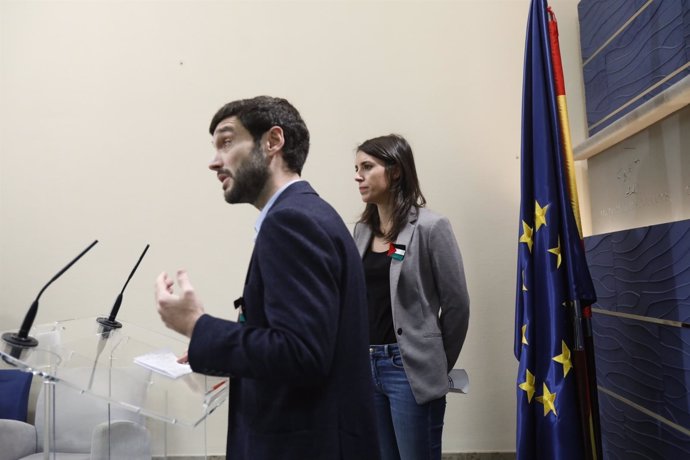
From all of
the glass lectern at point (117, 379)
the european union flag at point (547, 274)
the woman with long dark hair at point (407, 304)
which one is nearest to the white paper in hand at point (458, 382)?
the woman with long dark hair at point (407, 304)

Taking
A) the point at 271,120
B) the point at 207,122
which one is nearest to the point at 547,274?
the point at 271,120

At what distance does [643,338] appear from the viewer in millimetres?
1908

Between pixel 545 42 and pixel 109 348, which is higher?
pixel 545 42

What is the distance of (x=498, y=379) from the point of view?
275 centimetres

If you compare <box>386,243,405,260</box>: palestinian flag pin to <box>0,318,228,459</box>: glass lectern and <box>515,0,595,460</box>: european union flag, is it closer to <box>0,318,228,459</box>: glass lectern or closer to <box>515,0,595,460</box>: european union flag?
<box>515,0,595,460</box>: european union flag

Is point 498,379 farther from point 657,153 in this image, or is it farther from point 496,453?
point 657,153

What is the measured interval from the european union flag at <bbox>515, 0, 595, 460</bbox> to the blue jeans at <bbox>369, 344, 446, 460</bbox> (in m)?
0.36

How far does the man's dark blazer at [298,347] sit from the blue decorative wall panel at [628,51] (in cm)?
154

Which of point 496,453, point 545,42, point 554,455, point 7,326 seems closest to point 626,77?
point 545,42

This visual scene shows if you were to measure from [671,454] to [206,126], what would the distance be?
2706mm

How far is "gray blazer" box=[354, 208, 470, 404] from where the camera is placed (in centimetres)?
180

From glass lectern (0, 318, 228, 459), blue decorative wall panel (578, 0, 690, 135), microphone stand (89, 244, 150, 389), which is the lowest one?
glass lectern (0, 318, 228, 459)

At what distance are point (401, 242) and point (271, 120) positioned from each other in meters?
0.90

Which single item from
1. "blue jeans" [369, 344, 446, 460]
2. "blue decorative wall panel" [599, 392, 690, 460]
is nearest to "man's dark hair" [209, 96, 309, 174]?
"blue jeans" [369, 344, 446, 460]
